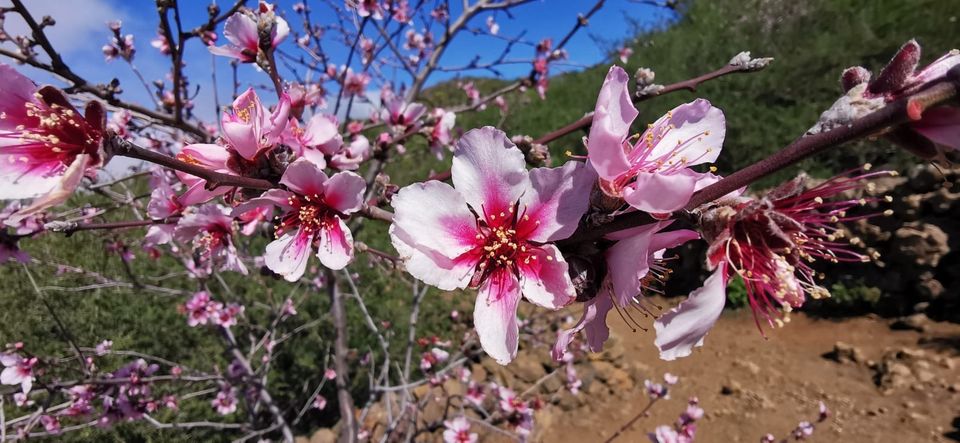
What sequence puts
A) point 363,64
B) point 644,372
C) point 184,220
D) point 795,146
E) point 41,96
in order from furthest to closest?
1. point 644,372
2. point 363,64
3. point 184,220
4. point 41,96
5. point 795,146

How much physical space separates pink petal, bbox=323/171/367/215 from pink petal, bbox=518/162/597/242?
1.17 ft

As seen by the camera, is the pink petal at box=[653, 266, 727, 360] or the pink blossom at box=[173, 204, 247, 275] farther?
the pink blossom at box=[173, 204, 247, 275]

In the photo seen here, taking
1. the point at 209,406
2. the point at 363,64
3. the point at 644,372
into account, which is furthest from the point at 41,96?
the point at 644,372

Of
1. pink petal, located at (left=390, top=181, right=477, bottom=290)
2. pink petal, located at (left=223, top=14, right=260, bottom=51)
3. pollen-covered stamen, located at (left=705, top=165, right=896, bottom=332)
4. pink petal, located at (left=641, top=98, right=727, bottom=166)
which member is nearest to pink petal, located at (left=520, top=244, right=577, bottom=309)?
pink petal, located at (left=390, top=181, right=477, bottom=290)

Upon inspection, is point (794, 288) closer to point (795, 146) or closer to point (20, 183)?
point (795, 146)

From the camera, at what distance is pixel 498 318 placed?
0.92 metres

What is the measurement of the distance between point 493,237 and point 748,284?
0.48m

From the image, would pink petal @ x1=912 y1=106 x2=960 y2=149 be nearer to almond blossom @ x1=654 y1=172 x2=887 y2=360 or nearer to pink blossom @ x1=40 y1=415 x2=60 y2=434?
almond blossom @ x1=654 y1=172 x2=887 y2=360

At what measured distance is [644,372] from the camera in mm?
5242

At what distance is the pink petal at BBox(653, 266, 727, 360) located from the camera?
28.1 inches

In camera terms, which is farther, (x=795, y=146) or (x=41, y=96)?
(x=41, y=96)

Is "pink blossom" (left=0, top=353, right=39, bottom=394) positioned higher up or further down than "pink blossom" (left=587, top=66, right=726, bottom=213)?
further down

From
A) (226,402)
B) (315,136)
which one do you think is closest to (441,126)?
(315,136)

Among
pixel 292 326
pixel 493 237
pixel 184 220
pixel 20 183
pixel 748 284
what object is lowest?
pixel 292 326
